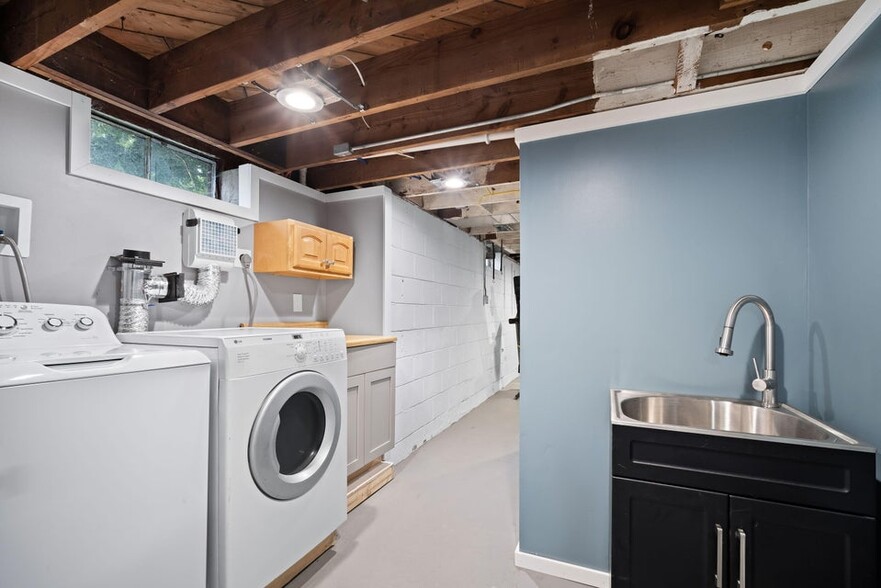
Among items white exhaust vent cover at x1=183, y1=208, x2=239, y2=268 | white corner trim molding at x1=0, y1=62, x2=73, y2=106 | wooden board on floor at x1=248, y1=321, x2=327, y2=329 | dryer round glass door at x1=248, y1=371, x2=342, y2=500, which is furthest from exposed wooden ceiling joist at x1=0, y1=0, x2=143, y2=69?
wooden board on floor at x1=248, y1=321, x2=327, y2=329

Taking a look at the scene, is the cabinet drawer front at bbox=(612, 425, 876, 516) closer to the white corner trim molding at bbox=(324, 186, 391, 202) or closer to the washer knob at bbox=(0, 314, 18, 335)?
the washer knob at bbox=(0, 314, 18, 335)

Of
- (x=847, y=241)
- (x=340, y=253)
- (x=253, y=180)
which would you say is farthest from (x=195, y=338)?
(x=847, y=241)

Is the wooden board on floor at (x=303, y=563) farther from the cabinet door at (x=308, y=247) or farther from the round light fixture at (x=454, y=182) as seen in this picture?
the round light fixture at (x=454, y=182)

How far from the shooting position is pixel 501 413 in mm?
4777

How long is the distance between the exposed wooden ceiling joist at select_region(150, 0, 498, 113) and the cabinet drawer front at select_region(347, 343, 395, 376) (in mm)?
1614

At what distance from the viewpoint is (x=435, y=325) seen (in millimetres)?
4047

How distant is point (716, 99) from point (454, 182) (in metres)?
1.73

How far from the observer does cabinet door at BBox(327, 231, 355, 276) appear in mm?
2949

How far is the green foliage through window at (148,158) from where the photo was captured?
6.94 feet

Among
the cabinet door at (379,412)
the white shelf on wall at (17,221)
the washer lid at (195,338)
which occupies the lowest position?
the cabinet door at (379,412)

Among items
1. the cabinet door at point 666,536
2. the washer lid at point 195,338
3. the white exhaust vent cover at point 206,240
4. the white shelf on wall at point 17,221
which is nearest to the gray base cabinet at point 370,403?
the washer lid at point 195,338

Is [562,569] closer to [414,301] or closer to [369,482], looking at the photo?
[369,482]

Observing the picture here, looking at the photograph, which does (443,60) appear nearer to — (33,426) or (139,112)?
(139,112)

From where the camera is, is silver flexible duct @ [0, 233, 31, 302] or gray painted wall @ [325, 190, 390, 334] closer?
silver flexible duct @ [0, 233, 31, 302]
